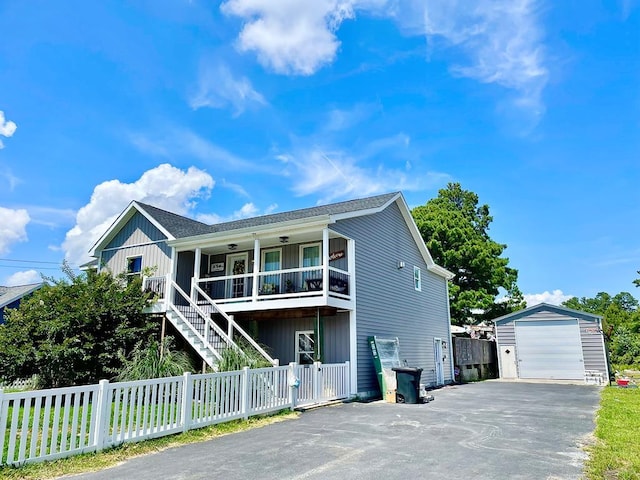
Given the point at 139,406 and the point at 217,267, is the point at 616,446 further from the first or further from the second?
the point at 217,267

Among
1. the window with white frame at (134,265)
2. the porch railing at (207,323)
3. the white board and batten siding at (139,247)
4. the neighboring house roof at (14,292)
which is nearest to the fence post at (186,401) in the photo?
the porch railing at (207,323)

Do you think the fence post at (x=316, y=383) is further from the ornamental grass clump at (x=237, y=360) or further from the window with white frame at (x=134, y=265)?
the window with white frame at (x=134, y=265)

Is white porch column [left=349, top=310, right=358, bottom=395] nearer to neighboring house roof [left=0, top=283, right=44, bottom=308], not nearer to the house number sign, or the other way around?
the house number sign

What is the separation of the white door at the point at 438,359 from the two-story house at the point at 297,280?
0.16 feet

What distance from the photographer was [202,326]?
45.1 ft

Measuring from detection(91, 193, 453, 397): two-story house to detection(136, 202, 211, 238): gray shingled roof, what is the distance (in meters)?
0.08

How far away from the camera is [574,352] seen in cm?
2116

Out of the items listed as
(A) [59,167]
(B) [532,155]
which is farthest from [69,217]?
(B) [532,155]

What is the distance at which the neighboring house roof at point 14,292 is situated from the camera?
93.5ft

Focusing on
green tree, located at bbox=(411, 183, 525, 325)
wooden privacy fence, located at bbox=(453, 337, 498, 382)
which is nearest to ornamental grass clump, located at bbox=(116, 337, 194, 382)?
wooden privacy fence, located at bbox=(453, 337, 498, 382)

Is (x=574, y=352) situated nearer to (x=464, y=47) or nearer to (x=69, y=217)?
(x=464, y=47)

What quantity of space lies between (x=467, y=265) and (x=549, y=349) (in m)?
10.1

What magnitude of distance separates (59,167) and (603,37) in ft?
59.8

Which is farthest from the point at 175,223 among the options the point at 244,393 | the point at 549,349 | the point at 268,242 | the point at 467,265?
the point at 467,265
